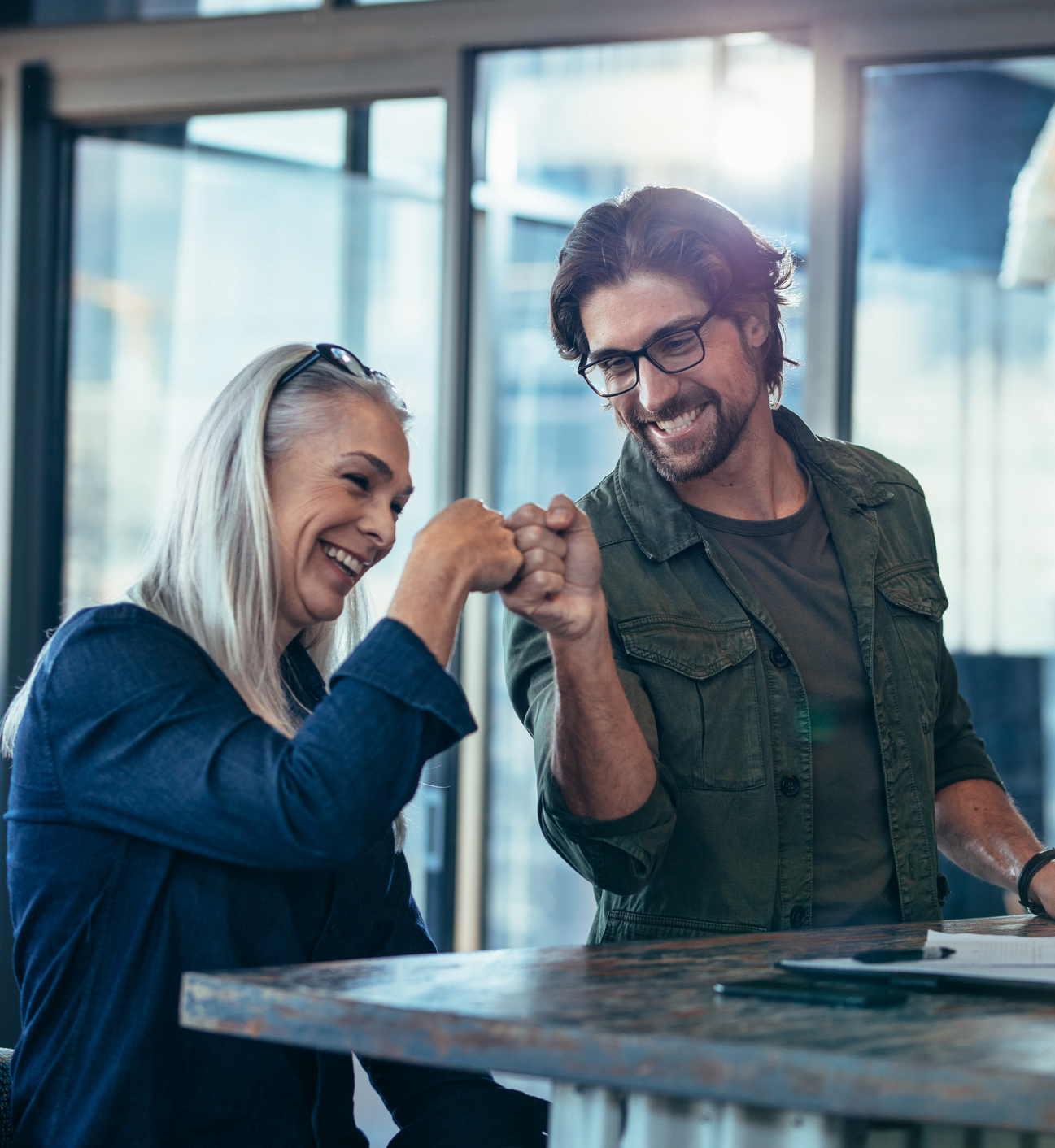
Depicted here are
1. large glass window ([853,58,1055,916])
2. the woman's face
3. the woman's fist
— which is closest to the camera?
the woman's fist

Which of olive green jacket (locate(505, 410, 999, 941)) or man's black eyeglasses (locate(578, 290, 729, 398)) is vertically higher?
man's black eyeglasses (locate(578, 290, 729, 398))

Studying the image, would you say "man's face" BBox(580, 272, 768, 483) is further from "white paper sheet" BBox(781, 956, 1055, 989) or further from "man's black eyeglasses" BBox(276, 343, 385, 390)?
"white paper sheet" BBox(781, 956, 1055, 989)

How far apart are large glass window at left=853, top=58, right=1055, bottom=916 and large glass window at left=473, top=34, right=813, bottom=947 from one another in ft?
0.70

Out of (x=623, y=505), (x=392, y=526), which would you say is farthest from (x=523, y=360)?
(x=392, y=526)

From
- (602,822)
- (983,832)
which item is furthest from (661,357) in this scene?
(983,832)

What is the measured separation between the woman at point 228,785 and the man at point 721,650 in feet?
0.84

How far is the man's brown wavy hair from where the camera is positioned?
180cm

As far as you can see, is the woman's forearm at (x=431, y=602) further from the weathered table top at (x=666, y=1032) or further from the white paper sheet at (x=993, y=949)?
the white paper sheet at (x=993, y=949)

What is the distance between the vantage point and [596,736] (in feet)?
4.95

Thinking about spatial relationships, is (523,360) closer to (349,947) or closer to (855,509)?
(855,509)

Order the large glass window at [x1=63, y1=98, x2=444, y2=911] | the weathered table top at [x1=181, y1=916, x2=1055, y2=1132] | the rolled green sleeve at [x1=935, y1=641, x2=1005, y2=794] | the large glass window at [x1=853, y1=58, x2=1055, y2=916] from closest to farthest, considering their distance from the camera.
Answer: the weathered table top at [x1=181, y1=916, x2=1055, y2=1132] < the rolled green sleeve at [x1=935, y1=641, x2=1005, y2=794] < the large glass window at [x1=853, y1=58, x2=1055, y2=916] < the large glass window at [x1=63, y1=98, x2=444, y2=911]

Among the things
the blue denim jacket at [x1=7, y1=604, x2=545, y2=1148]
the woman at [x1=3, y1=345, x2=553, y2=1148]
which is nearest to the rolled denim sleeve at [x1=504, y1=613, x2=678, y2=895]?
the woman at [x1=3, y1=345, x2=553, y2=1148]

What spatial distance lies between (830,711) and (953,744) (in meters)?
0.33

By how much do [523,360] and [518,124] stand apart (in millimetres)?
581
